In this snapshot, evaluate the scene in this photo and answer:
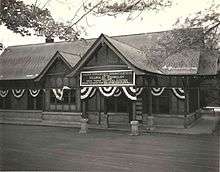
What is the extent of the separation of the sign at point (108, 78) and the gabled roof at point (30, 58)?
4.04 m

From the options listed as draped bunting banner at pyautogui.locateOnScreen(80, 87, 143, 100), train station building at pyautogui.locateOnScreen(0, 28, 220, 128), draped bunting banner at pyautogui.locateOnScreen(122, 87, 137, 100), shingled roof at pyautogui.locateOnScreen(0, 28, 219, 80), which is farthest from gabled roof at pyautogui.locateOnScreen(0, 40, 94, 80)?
draped bunting banner at pyautogui.locateOnScreen(122, 87, 137, 100)

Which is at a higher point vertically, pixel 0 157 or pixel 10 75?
pixel 10 75

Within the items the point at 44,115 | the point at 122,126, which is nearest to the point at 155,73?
the point at 122,126

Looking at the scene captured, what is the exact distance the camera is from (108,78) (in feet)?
61.1

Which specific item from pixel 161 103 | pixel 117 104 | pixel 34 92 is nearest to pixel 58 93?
pixel 34 92

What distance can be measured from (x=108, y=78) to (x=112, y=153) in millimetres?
7473

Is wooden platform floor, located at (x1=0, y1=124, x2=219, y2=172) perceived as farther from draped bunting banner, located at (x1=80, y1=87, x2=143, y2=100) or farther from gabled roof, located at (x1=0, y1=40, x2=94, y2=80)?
gabled roof, located at (x1=0, y1=40, x2=94, y2=80)

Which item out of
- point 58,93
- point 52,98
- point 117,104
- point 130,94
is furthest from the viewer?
point 52,98

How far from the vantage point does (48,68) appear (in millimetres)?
22828

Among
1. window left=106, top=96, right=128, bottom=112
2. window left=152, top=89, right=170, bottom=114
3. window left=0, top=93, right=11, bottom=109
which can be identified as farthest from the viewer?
window left=0, top=93, right=11, bottom=109

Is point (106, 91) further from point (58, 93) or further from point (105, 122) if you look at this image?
point (58, 93)

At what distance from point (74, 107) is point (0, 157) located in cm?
1224

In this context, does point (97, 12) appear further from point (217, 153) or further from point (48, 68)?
point (48, 68)

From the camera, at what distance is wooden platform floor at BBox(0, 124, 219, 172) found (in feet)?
31.7
